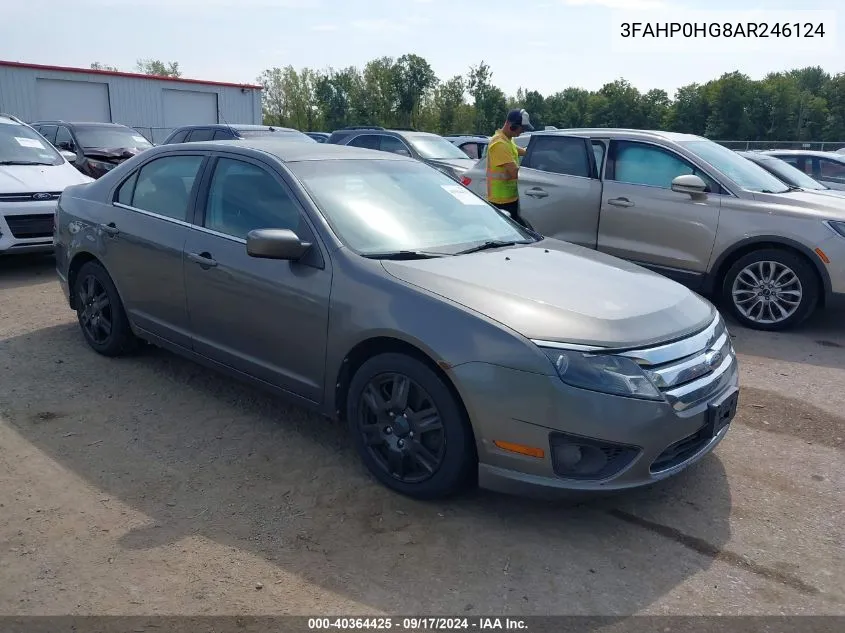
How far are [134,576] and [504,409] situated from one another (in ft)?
5.42

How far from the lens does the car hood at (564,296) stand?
314 cm

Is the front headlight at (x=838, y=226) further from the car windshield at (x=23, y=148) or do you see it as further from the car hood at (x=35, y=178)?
the car windshield at (x=23, y=148)

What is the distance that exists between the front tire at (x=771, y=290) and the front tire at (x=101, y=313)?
209 inches

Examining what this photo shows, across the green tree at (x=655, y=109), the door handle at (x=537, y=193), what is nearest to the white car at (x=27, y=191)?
the door handle at (x=537, y=193)

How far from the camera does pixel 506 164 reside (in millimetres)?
7285

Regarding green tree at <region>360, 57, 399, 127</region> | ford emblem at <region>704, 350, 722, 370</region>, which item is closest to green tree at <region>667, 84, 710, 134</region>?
green tree at <region>360, 57, 399, 127</region>

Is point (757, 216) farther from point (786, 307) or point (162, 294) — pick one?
point (162, 294)

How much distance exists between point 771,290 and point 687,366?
155 inches

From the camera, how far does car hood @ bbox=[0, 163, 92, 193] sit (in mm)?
7916

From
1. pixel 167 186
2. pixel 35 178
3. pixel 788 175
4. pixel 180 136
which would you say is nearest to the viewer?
pixel 167 186

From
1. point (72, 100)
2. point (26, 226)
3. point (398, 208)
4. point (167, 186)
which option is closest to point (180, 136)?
point (26, 226)

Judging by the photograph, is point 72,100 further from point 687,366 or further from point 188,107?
point 687,366

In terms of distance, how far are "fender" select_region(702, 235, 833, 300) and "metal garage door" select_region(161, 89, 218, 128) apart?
29241 mm

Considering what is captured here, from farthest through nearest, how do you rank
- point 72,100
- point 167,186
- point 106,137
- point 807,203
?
point 72,100 < point 106,137 < point 807,203 < point 167,186
